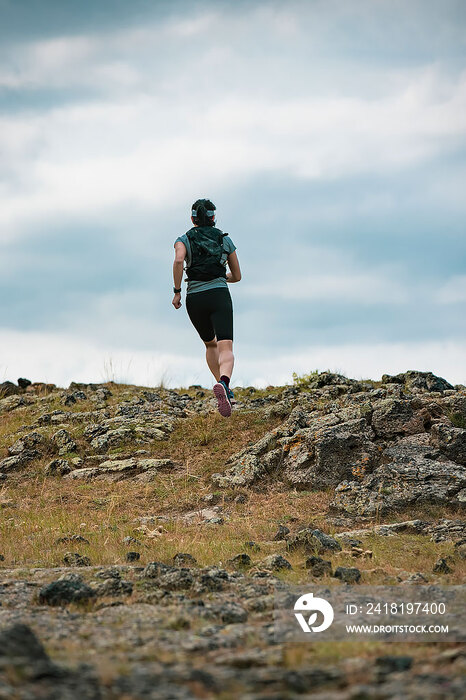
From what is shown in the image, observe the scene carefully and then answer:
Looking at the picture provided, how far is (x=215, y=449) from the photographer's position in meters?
14.6

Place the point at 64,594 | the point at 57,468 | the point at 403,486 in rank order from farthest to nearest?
the point at 57,468
the point at 403,486
the point at 64,594

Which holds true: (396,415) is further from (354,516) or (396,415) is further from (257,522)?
(257,522)

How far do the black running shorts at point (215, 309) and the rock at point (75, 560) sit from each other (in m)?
4.77

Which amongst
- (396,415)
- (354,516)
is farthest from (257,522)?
(396,415)

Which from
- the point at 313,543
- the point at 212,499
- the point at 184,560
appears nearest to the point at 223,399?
the point at 212,499

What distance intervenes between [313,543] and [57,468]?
7202mm

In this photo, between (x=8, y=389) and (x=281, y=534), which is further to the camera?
(x=8, y=389)

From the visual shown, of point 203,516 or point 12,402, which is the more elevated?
point 12,402

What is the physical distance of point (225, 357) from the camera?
1185 cm

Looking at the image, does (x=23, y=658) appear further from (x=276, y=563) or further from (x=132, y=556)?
(x=132, y=556)

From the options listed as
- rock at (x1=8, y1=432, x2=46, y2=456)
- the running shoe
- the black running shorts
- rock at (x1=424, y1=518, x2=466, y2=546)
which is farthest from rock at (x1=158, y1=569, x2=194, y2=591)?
rock at (x1=8, y1=432, x2=46, y2=456)

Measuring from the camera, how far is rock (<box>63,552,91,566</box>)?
325 inches

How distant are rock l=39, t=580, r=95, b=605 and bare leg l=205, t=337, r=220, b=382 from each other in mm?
6638

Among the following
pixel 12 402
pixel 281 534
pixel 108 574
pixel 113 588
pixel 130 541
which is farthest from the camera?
pixel 12 402
